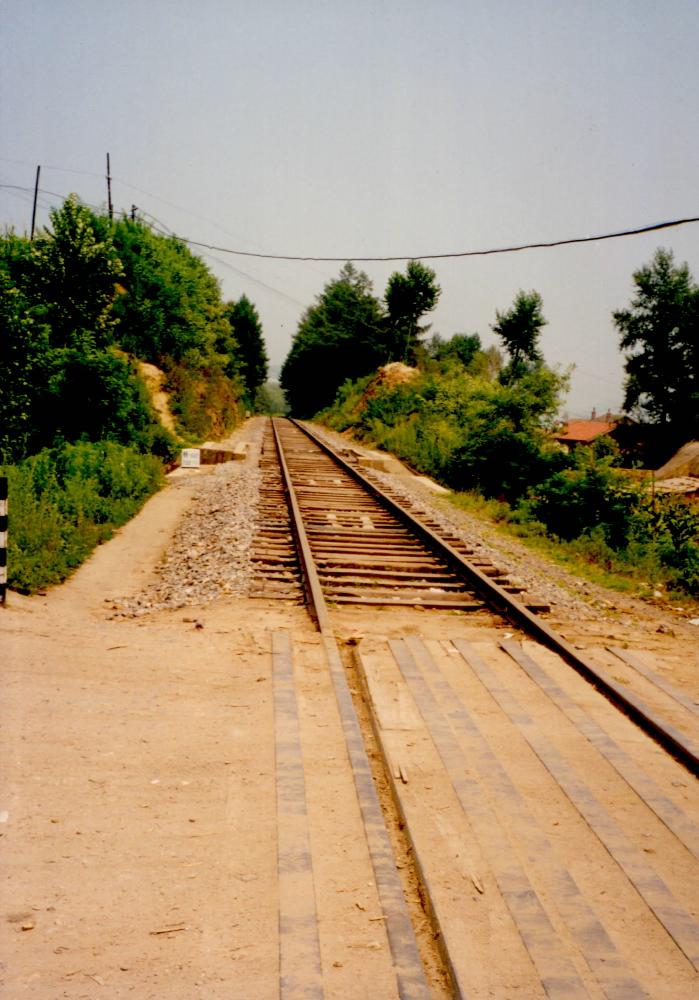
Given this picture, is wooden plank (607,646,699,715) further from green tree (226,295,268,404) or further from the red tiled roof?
the red tiled roof

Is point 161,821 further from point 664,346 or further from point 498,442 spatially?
point 664,346

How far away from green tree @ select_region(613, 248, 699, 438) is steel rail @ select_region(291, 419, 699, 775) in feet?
142

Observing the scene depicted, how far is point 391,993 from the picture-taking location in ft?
7.32

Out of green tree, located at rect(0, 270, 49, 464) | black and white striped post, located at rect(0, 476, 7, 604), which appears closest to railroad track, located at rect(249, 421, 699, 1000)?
black and white striped post, located at rect(0, 476, 7, 604)

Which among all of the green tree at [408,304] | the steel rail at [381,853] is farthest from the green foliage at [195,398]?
the green tree at [408,304]

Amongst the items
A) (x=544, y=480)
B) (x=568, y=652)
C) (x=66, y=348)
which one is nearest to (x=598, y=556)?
(x=544, y=480)

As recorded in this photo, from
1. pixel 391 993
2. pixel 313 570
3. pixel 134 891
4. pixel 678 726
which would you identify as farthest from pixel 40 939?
pixel 313 570

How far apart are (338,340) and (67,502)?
1946 inches

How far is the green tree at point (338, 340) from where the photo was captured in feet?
181

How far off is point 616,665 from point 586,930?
3.09 m

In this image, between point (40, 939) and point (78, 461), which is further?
point (78, 461)

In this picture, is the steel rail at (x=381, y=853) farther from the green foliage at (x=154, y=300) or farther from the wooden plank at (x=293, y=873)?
the green foliage at (x=154, y=300)

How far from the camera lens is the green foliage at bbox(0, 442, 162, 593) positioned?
7.31 m

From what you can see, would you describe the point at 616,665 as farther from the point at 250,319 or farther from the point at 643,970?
the point at 250,319
